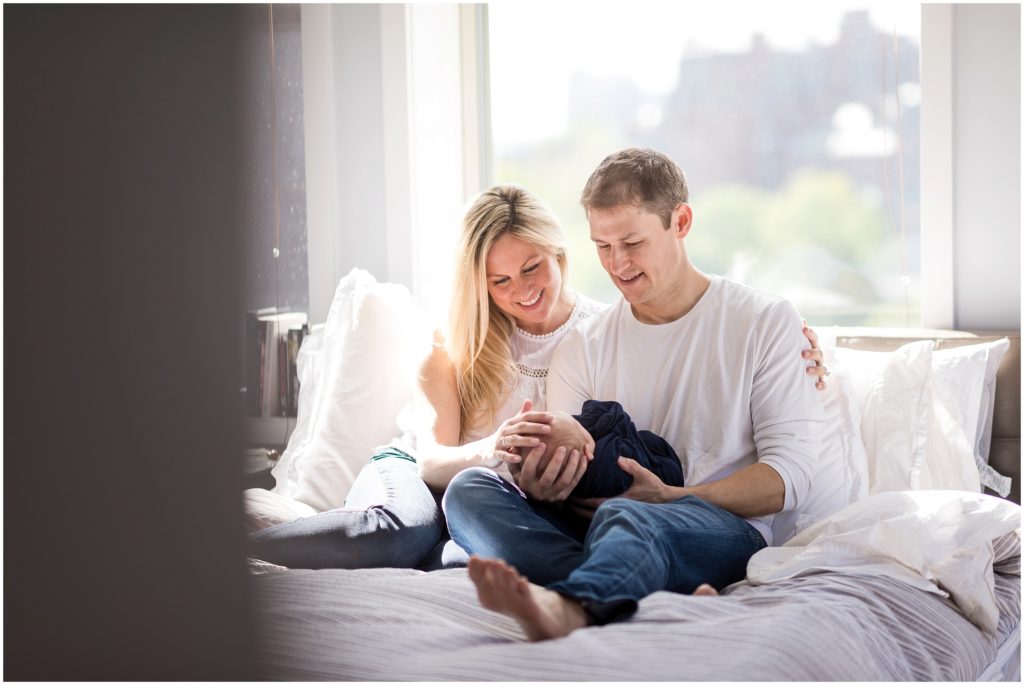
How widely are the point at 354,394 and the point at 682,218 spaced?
1.03m

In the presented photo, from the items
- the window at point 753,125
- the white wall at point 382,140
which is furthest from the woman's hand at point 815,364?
the white wall at point 382,140

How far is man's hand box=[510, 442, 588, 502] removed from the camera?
1668 millimetres

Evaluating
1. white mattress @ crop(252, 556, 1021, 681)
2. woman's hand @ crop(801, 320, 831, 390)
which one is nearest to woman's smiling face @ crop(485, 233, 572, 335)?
woman's hand @ crop(801, 320, 831, 390)

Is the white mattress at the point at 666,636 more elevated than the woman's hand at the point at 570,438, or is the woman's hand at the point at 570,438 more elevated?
the woman's hand at the point at 570,438

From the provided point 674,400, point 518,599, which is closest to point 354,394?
point 674,400

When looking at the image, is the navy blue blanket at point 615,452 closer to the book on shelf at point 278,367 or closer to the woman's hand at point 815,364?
the woman's hand at point 815,364

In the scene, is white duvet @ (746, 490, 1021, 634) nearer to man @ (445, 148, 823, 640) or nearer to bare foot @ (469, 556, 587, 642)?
man @ (445, 148, 823, 640)

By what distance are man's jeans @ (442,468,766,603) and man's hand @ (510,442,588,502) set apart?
0.14ft

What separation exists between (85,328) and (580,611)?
95cm

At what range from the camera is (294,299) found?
10.2ft

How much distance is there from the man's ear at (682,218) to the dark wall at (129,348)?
60.2 inches

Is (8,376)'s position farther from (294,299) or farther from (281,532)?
(294,299)

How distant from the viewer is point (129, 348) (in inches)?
16.7

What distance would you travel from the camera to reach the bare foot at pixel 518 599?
1177 millimetres
